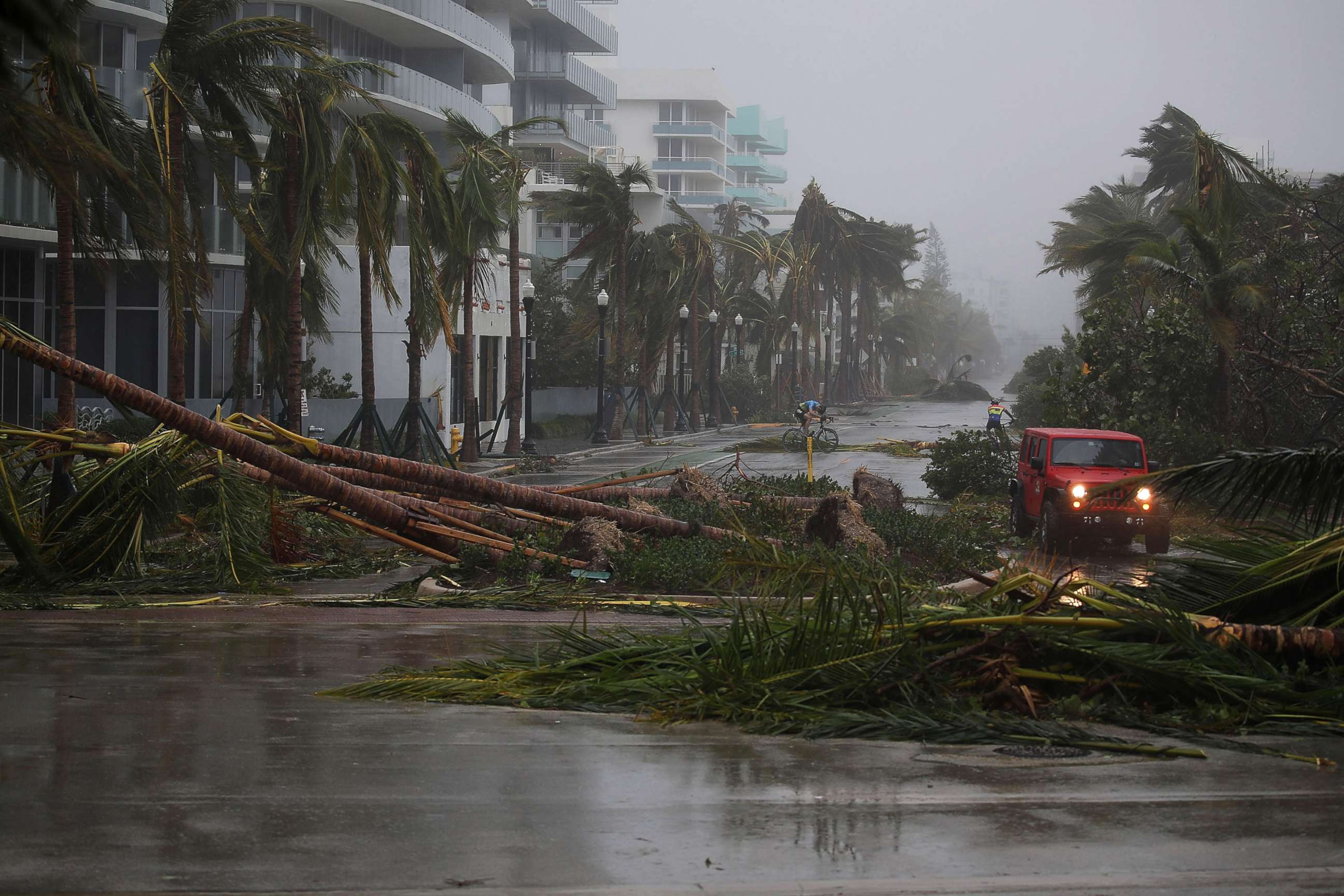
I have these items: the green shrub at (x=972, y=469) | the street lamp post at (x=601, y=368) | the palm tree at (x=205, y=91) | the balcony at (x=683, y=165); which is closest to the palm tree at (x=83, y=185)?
the palm tree at (x=205, y=91)

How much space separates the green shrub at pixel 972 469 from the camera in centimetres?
2672

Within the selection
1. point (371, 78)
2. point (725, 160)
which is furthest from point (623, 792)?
point (725, 160)

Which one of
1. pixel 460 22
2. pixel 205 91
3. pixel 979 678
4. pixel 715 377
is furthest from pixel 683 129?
pixel 979 678

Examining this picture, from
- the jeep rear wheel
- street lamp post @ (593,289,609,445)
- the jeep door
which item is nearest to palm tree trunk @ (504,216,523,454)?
street lamp post @ (593,289,609,445)

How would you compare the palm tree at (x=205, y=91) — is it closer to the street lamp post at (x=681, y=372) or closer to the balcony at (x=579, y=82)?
the street lamp post at (x=681, y=372)

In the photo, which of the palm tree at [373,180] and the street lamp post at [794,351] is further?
the street lamp post at [794,351]

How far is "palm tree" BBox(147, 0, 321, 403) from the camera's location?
19844 mm

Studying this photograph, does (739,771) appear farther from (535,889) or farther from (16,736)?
(16,736)

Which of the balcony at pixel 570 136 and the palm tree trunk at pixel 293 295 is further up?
the balcony at pixel 570 136

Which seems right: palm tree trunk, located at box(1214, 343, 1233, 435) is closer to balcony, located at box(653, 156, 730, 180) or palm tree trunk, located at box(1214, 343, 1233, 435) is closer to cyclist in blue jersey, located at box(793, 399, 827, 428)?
cyclist in blue jersey, located at box(793, 399, 827, 428)

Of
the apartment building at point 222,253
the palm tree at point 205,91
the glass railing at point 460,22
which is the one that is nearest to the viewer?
the palm tree at point 205,91

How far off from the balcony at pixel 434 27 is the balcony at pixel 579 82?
16.4 meters

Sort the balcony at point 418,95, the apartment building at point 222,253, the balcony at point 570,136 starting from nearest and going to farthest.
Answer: the apartment building at point 222,253
the balcony at point 418,95
the balcony at point 570,136

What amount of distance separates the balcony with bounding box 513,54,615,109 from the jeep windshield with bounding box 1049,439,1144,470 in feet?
191
